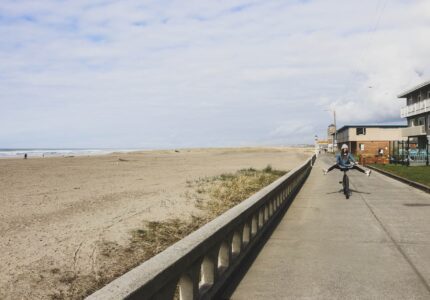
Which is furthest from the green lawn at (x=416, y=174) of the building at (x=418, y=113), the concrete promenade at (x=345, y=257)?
the building at (x=418, y=113)

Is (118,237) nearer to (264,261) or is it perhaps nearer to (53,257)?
(53,257)

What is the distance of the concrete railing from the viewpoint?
11.7ft

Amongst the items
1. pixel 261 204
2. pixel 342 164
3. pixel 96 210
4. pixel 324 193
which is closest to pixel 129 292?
pixel 261 204

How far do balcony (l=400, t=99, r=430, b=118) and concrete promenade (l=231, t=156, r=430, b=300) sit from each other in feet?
157

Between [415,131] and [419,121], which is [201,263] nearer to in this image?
[415,131]

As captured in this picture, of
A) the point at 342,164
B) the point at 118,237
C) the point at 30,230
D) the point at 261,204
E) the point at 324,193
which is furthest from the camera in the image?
the point at 324,193

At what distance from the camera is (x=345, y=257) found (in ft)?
25.0

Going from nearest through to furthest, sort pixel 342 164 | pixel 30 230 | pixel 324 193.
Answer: pixel 30 230
pixel 342 164
pixel 324 193

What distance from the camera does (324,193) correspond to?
62.1 ft

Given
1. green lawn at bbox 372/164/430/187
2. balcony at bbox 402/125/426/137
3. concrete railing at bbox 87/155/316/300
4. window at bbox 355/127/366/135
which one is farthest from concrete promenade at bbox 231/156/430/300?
window at bbox 355/127/366/135

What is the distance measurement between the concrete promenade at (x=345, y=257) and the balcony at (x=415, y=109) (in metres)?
48.0

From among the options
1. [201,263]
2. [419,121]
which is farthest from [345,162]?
[419,121]

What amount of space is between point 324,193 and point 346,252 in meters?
11.1

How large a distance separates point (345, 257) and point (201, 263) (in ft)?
10.8
